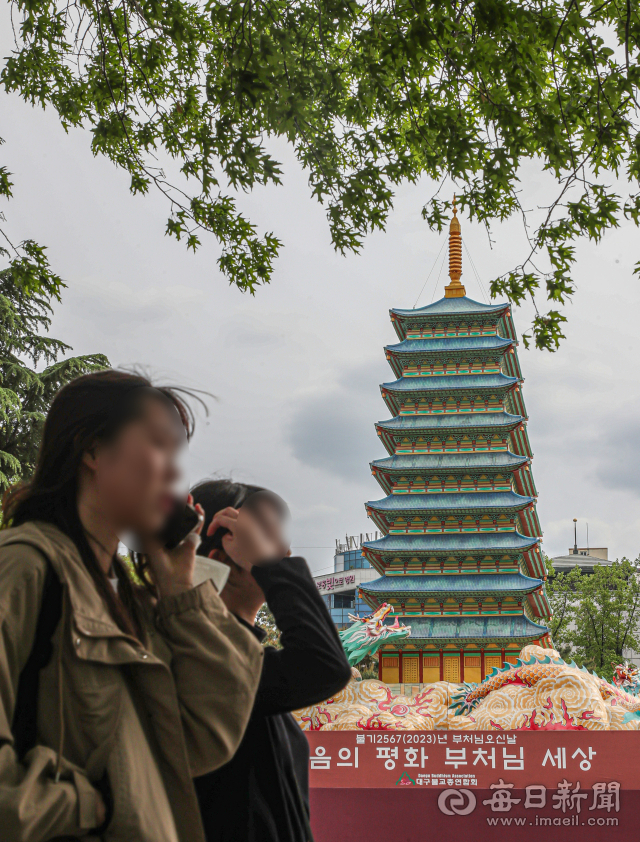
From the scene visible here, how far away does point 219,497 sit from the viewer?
1729 mm

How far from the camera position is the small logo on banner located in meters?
6.98

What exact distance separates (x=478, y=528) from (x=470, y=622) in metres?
2.32

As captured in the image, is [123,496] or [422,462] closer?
[123,496]

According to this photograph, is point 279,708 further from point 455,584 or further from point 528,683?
point 455,584

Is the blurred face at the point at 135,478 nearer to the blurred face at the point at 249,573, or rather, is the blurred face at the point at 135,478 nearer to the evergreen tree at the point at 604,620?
the blurred face at the point at 249,573

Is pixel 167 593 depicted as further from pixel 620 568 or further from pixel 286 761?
pixel 620 568

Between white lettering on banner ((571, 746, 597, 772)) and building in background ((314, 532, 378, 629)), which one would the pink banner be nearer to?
white lettering on banner ((571, 746, 597, 772))

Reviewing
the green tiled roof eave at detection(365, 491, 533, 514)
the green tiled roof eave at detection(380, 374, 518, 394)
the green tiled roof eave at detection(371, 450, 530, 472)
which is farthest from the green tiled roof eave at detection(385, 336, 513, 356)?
the green tiled roof eave at detection(365, 491, 533, 514)

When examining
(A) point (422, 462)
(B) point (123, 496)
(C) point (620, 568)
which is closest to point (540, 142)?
(B) point (123, 496)

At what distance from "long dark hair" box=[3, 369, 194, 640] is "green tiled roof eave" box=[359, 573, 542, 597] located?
60.9ft

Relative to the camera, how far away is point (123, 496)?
127 centimetres

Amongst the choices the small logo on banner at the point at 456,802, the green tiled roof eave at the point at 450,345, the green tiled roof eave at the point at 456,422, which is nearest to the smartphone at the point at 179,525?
the small logo on banner at the point at 456,802

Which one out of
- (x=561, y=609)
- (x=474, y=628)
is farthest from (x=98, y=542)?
(x=561, y=609)

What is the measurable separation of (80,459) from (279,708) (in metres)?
0.67
